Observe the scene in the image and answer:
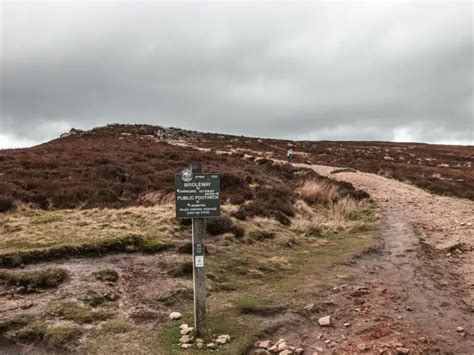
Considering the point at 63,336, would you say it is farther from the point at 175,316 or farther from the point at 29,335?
the point at 175,316

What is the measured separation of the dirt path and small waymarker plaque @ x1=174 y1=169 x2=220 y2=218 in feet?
7.93

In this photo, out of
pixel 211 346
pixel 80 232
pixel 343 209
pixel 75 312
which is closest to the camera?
pixel 211 346

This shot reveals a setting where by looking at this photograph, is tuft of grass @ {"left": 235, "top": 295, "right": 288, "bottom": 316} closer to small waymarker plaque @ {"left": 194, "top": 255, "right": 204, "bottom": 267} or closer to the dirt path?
the dirt path

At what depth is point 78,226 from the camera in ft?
42.2

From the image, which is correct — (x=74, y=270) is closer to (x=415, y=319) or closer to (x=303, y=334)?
(x=303, y=334)

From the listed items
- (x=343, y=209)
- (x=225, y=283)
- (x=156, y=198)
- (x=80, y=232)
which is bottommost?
(x=225, y=283)

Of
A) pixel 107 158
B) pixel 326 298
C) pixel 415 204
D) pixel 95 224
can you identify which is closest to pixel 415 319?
pixel 326 298

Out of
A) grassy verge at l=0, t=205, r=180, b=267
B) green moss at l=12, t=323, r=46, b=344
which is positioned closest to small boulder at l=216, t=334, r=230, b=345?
green moss at l=12, t=323, r=46, b=344

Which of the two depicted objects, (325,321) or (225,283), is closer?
(325,321)

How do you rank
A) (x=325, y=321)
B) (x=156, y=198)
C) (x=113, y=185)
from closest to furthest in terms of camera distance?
(x=325, y=321) < (x=156, y=198) < (x=113, y=185)

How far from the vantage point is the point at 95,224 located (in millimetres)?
12969

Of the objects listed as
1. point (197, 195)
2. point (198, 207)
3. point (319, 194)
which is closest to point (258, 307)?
point (198, 207)

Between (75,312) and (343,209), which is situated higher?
(343,209)

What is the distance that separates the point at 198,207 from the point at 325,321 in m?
2.93
